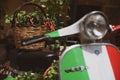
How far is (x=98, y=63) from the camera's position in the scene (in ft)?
5.56

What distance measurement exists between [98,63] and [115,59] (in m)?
0.11

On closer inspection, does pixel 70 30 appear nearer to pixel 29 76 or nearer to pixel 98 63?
pixel 98 63

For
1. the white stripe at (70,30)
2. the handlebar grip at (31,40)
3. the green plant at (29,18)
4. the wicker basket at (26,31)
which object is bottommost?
the handlebar grip at (31,40)

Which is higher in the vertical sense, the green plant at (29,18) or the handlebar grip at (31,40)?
the green plant at (29,18)

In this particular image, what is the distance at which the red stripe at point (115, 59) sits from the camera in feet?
5.68

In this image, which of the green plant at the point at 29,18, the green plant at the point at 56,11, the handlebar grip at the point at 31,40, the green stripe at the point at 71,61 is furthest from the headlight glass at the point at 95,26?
the green plant at the point at 56,11

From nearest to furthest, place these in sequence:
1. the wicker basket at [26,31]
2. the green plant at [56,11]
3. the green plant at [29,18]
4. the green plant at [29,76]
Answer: the green plant at [29,76]
the wicker basket at [26,31]
the green plant at [29,18]
the green plant at [56,11]

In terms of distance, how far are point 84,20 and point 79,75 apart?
266 mm

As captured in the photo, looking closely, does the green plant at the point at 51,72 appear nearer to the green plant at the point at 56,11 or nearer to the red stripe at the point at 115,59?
the red stripe at the point at 115,59

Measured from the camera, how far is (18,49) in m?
2.16

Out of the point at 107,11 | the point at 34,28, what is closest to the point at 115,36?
the point at 107,11

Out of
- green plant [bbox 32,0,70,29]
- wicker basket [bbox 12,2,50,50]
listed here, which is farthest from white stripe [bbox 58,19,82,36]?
green plant [bbox 32,0,70,29]

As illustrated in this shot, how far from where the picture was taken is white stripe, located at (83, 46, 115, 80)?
66.1 inches

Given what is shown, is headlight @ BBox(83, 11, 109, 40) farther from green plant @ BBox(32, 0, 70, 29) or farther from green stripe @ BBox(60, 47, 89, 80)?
green plant @ BBox(32, 0, 70, 29)
